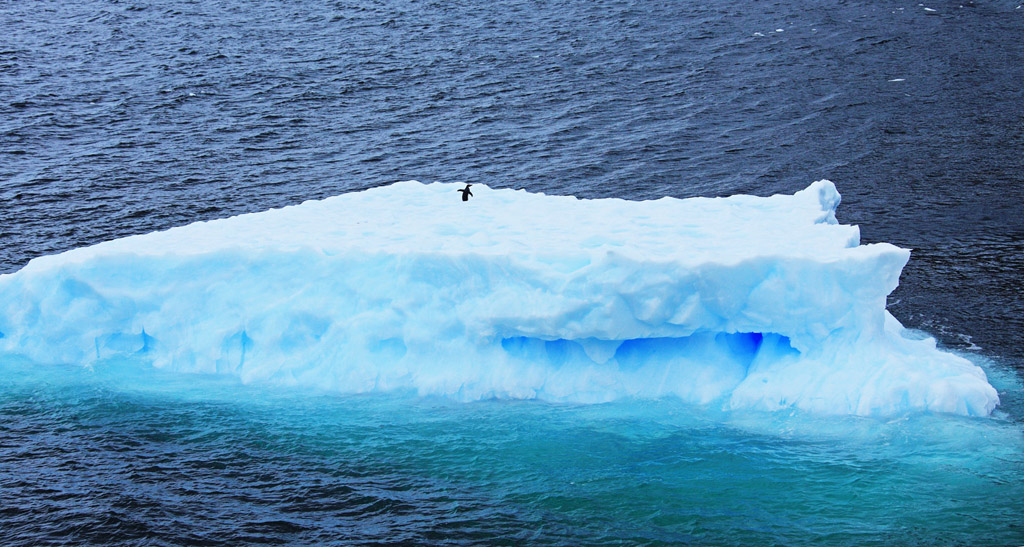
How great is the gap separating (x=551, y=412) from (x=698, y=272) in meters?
3.29

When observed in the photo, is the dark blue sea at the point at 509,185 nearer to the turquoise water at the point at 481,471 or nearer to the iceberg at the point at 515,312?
the turquoise water at the point at 481,471

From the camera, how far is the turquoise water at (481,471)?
12945mm

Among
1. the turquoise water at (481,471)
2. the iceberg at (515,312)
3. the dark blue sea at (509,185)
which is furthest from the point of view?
the iceberg at (515,312)

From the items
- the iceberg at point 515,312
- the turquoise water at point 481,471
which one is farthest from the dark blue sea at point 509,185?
the iceberg at point 515,312

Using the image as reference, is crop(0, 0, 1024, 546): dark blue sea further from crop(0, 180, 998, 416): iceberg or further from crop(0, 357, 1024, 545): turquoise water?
crop(0, 180, 998, 416): iceberg

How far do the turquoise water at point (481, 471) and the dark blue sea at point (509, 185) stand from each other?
48 millimetres

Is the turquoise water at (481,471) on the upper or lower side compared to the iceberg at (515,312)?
lower

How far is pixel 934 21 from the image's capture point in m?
44.1

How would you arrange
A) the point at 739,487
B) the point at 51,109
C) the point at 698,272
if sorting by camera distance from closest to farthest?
the point at 739,487 → the point at 698,272 → the point at 51,109

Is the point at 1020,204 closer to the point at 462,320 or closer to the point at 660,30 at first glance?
the point at 462,320

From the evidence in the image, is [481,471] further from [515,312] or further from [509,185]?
[509,185]

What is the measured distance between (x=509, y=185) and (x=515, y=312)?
13087 mm

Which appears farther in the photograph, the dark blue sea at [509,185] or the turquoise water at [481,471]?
the dark blue sea at [509,185]

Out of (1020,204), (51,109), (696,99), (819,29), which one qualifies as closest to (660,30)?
(819,29)
